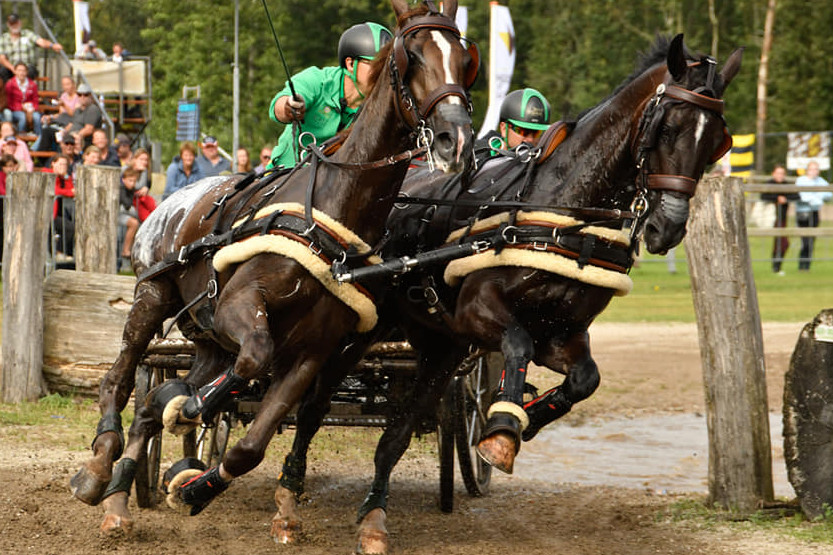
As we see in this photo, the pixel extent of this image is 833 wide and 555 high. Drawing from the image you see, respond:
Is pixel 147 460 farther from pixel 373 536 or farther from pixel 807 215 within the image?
pixel 807 215

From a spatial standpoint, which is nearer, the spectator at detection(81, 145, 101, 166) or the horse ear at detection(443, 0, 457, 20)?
the horse ear at detection(443, 0, 457, 20)

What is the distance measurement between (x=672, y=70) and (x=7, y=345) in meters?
6.47

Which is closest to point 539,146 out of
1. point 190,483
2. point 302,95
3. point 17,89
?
point 302,95

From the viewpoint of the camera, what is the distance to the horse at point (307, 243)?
5.01 m

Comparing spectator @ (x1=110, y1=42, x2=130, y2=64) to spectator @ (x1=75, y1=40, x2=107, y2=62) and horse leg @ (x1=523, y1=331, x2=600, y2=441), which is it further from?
horse leg @ (x1=523, y1=331, x2=600, y2=441)

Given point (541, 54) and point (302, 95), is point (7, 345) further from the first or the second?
point (541, 54)

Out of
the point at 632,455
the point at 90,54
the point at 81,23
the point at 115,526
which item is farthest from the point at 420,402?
the point at 81,23

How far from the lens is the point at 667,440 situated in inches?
375

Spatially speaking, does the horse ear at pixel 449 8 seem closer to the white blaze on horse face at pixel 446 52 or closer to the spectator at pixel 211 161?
the white blaze on horse face at pixel 446 52

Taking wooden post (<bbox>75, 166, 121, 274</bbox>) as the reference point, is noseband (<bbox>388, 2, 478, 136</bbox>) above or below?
above

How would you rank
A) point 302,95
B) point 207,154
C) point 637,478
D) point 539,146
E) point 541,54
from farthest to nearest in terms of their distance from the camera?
point 541,54
point 207,154
point 637,478
point 302,95
point 539,146

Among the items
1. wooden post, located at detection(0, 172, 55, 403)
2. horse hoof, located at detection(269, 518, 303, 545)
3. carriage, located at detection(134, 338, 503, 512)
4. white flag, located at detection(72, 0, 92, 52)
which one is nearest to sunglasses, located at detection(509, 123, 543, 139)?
carriage, located at detection(134, 338, 503, 512)

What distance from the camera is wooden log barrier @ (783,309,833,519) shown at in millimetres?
6438

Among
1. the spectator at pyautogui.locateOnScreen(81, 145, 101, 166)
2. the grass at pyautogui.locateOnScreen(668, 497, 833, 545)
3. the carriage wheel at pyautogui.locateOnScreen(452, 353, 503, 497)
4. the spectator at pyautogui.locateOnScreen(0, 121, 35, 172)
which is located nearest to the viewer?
the grass at pyautogui.locateOnScreen(668, 497, 833, 545)
